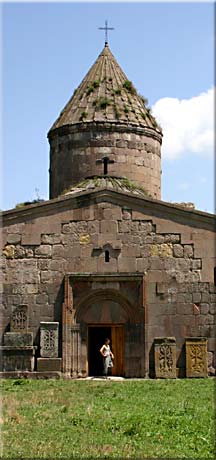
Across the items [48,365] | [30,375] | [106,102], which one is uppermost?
[106,102]

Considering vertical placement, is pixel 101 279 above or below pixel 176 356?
above

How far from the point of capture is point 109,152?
17828 millimetres

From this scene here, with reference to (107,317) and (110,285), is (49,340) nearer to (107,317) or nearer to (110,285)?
(107,317)

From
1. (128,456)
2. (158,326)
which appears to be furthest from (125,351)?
(128,456)

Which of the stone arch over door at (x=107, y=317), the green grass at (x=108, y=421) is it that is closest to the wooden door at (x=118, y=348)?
the stone arch over door at (x=107, y=317)

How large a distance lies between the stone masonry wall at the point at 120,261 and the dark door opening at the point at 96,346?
132 cm

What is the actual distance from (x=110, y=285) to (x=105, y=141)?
428cm

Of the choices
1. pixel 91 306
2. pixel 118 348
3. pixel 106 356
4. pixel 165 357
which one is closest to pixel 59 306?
pixel 91 306

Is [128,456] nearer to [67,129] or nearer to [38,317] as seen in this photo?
[38,317]

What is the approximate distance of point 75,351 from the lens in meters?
15.1

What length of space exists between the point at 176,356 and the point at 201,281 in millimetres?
1640

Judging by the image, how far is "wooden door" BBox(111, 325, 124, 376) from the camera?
1532cm

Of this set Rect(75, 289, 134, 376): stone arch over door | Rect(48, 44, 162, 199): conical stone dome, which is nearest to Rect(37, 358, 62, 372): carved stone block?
Rect(75, 289, 134, 376): stone arch over door

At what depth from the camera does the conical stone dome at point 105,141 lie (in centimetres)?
1784
